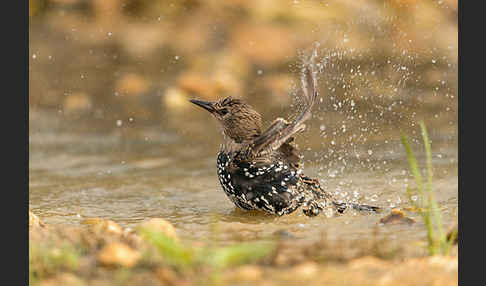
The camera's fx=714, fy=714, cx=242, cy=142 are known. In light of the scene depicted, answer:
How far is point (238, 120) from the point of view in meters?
5.65

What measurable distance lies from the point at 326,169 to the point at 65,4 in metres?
6.03

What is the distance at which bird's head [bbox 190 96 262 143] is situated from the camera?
5.62 meters

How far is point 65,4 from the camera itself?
11062mm

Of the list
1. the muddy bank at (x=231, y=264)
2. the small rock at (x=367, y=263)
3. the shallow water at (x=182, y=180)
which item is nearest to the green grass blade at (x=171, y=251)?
the muddy bank at (x=231, y=264)

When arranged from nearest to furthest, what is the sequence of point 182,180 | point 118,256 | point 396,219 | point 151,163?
1. point 118,256
2. point 396,219
3. point 182,180
4. point 151,163

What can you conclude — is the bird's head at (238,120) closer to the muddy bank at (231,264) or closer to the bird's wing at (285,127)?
the bird's wing at (285,127)

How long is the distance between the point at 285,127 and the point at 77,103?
5.04 m

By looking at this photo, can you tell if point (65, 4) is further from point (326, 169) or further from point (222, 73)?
point (326, 169)

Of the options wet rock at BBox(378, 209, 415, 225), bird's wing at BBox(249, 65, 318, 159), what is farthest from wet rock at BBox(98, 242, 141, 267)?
wet rock at BBox(378, 209, 415, 225)

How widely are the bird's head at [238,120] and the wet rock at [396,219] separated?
50.9 inches

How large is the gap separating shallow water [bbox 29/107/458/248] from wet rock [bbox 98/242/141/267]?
126 cm

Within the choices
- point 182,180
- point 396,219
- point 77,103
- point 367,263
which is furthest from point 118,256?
point 77,103

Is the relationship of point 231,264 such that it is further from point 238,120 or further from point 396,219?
point 238,120

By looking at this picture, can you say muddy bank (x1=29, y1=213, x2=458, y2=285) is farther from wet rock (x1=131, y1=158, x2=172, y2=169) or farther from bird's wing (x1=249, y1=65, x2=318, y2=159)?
wet rock (x1=131, y1=158, x2=172, y2=169)
